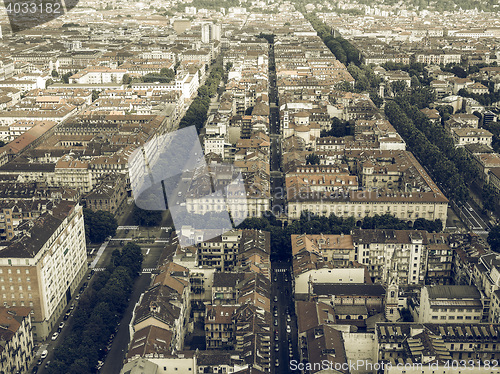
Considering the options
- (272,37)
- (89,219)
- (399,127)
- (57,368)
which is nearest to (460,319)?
(57,368)

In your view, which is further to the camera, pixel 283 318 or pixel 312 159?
pixel 312 159

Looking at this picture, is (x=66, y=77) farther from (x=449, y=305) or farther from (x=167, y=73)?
(x=449, y=305)

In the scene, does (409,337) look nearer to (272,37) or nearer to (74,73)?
(74,73)

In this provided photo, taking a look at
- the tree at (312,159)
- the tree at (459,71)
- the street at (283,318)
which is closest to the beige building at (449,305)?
the street at (283,318)

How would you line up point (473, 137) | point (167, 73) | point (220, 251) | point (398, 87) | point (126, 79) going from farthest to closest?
1. point (167, 73)
2. point (126, 79)
3. point (398, 87)
4. point (473, 137)
5. point (220, 251)

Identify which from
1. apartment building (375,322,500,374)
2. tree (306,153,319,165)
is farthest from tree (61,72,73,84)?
apartment building (375,322,500,374)

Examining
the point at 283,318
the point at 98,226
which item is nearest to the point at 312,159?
the point at 98,226

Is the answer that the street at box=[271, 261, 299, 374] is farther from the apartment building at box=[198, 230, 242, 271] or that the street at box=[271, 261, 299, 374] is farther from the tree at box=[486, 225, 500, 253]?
the tree at box=[486, 225, 500, 253]

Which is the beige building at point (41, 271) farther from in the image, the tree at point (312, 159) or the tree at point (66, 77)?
the tree at point (66, 77)
